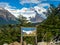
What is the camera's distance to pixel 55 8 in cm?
738

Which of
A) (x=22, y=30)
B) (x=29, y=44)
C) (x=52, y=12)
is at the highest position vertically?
(x=52, y=12)

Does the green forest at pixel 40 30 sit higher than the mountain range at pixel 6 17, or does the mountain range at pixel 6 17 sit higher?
the mountain range at pixel 6 17

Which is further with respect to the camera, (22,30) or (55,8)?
(55,8)

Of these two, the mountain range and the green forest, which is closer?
the green forest

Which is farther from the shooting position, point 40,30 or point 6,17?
point 6,17

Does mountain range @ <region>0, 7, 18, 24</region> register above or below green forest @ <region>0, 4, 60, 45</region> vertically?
above

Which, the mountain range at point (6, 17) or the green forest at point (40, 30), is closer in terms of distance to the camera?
the green forest at point (40, 30)

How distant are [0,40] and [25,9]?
1373mm

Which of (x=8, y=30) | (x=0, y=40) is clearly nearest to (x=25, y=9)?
(x=8, y=30)

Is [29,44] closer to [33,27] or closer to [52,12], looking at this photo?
[33,27]

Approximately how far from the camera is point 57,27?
7.18 m

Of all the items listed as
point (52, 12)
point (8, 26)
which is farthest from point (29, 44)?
point (52, 12)

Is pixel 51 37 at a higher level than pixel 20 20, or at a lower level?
lower

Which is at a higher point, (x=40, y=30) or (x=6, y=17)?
(x=6, y=17)
